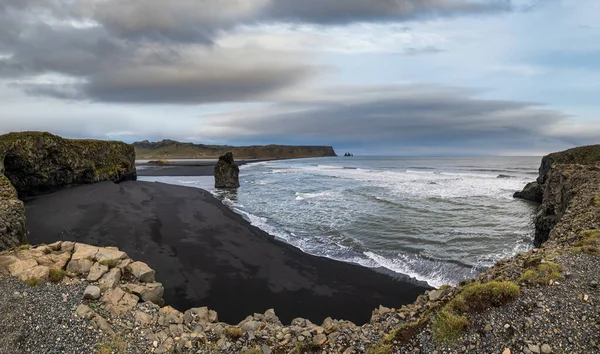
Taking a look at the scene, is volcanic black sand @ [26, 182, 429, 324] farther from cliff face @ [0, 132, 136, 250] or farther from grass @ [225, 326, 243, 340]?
grass @ [225, 326, 243, 340]

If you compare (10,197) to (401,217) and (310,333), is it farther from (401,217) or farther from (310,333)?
(401,217)

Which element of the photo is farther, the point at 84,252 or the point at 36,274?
the point at 84,252

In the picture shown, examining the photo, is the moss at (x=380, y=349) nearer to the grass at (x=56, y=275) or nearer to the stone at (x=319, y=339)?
the stone at (x=319, y=339)

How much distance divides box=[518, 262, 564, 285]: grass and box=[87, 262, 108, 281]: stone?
10805mm

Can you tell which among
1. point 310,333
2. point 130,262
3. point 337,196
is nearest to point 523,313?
point 310,333

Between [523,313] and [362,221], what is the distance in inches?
708

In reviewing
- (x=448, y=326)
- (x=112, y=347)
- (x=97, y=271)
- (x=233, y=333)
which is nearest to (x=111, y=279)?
(x=97, y=271)

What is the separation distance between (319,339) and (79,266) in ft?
23.0

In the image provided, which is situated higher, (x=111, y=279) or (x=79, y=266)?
(x=79, y=266)

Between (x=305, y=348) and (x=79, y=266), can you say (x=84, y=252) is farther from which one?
(x=305, y=348)

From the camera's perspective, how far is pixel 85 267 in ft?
29.0

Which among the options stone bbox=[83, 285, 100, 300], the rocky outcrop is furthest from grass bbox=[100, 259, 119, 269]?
the rocky outcrop

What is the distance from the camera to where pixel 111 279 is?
8609 mm

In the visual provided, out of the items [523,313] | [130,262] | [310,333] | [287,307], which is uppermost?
[523,313]
